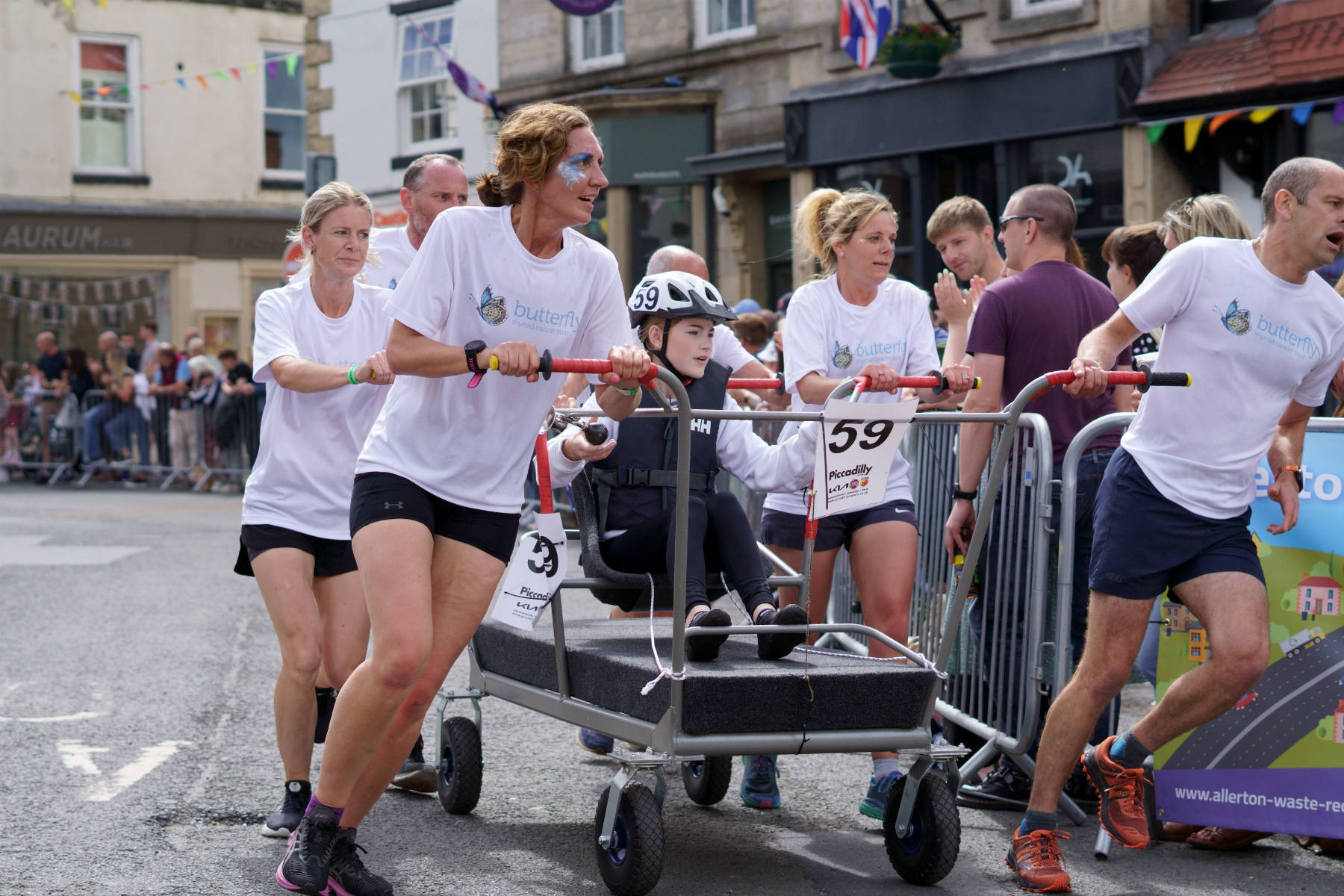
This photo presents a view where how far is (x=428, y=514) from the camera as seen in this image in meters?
4.42

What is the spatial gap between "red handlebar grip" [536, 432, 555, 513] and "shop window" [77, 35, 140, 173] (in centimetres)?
2876

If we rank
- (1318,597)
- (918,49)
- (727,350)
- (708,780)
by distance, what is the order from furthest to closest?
1. (918,49)
2. (727,350)
3. (708,780)
4. (1318,597)

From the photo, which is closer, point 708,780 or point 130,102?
point 708,780

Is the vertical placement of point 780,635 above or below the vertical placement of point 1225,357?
below

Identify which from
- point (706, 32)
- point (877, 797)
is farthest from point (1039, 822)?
point (706, 32)

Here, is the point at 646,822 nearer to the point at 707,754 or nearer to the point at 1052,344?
the point at 707,754

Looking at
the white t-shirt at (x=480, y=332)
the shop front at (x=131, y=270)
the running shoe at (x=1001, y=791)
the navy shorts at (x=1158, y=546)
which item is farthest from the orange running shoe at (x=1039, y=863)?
the shop front at (x=131, y=270)

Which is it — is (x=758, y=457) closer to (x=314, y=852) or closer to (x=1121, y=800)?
(x=1121, y=800)

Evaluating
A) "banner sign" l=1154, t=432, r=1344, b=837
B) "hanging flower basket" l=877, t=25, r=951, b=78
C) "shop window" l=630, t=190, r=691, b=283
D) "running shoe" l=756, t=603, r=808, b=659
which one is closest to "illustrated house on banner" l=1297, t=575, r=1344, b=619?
"banner sign" l=1154, t=432, r=1344, b=837

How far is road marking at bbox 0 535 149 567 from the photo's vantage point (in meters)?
12.7

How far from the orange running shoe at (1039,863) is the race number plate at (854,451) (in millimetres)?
1076

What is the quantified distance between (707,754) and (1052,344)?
2190mm

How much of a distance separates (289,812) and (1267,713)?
3043mm

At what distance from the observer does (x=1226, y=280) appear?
189 inches
